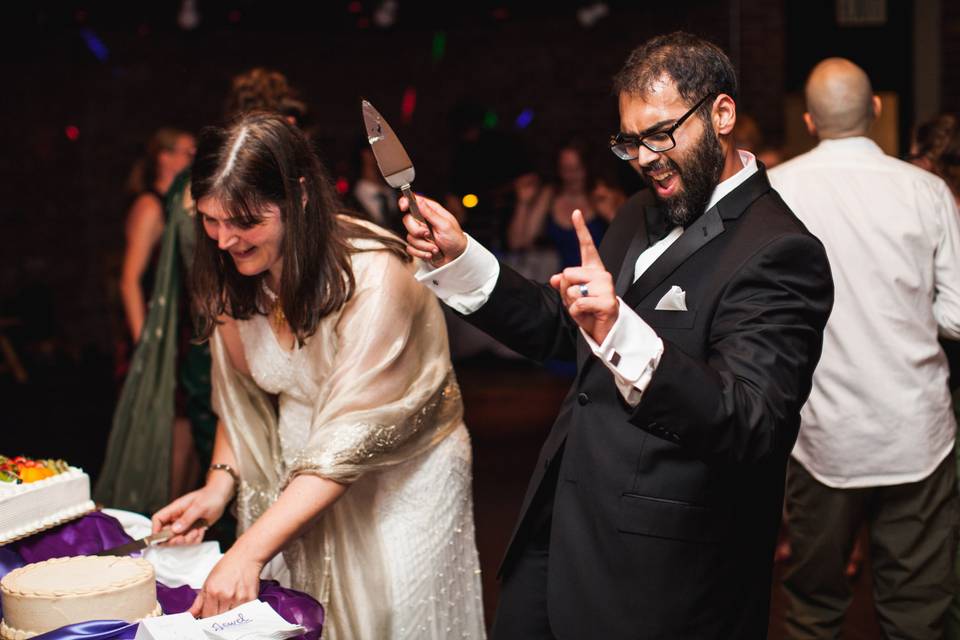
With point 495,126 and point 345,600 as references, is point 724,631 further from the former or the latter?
point 495,126

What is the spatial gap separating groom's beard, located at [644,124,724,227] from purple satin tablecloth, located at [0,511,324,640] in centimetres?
84

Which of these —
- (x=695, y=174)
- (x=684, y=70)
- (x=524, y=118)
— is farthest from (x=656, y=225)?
(x=524, y=118)

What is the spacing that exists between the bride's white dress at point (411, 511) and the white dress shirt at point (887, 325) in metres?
1.06

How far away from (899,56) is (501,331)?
18.0ft

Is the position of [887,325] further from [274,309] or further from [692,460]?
[274,309]

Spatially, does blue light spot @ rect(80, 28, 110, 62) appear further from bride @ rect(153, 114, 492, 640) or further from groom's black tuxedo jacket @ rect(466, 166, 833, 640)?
groom's black tuxedo jacket @ rect(466, 166, 833, 640)

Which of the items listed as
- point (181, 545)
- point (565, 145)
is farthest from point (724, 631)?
point (565, 145)

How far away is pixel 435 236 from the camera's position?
76.3 inches

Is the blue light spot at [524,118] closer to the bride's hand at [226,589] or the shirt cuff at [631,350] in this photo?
the bride's hand at [226,589]

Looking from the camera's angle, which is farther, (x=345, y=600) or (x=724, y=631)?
(x=345, y=600)

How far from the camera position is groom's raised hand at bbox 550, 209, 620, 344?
5.02 ft

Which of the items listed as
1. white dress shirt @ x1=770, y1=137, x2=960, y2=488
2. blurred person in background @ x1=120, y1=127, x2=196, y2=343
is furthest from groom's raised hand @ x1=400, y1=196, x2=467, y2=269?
blurred person in background @ x1=120, y1=127, x2=196, y2=343

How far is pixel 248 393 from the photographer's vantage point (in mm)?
2318

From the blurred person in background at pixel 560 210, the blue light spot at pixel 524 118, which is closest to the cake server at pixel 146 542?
the blurred person in background at pixel 560 210
